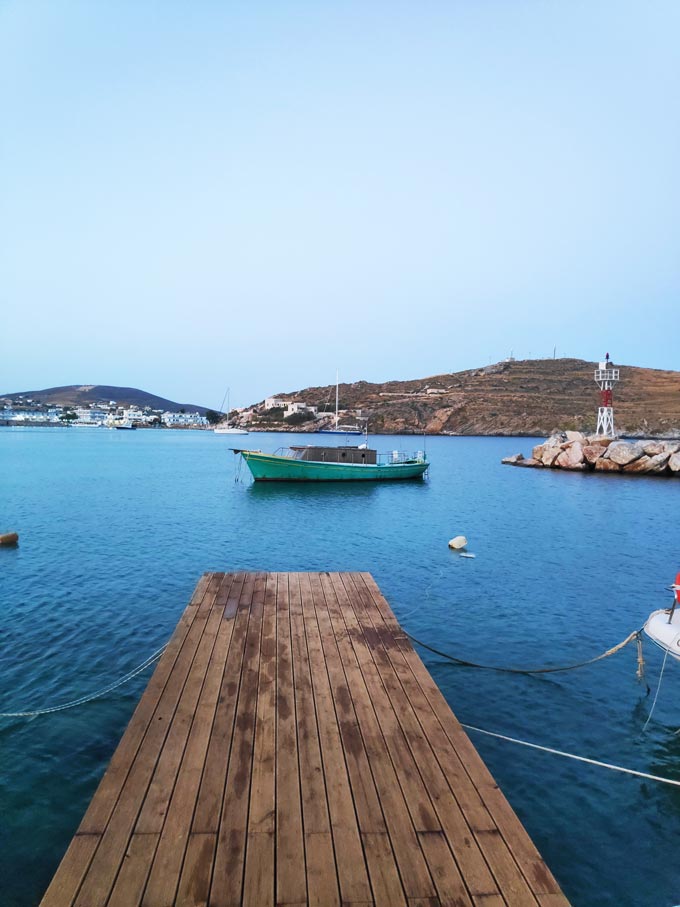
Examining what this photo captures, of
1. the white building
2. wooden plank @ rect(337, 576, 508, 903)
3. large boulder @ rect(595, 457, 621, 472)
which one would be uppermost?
the white building

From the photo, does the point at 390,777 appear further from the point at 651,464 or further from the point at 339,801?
the point at 651,464

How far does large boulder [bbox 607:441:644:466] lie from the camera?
180 ft

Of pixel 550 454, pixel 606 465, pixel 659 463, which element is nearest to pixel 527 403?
pixel 550 454

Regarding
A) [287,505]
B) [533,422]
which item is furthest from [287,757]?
[533,422]

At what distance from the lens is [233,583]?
11.4 m

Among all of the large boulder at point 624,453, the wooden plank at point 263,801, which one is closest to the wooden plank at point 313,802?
the wooden plank at point 263,801

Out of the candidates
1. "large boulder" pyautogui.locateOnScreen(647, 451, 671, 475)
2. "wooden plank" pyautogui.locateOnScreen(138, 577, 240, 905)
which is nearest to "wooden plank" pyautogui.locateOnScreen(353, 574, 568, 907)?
"wooden plank" pyautogui.locateOnScreen(138, 577, 240, 905)

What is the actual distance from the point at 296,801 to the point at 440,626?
9296 mm

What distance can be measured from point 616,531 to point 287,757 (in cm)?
2516

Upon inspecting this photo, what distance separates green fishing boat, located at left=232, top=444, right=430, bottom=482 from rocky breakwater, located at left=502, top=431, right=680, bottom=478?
25502 mm

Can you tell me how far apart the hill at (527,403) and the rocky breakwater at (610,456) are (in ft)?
208

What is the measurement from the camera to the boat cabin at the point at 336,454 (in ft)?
139

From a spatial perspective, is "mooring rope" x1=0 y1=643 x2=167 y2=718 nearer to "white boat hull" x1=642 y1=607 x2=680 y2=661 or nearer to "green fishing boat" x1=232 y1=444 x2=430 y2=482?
"white boat hull" x1=642 y1=607 x2=680 y2=661

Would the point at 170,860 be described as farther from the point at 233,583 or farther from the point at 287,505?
the point at 287,505
